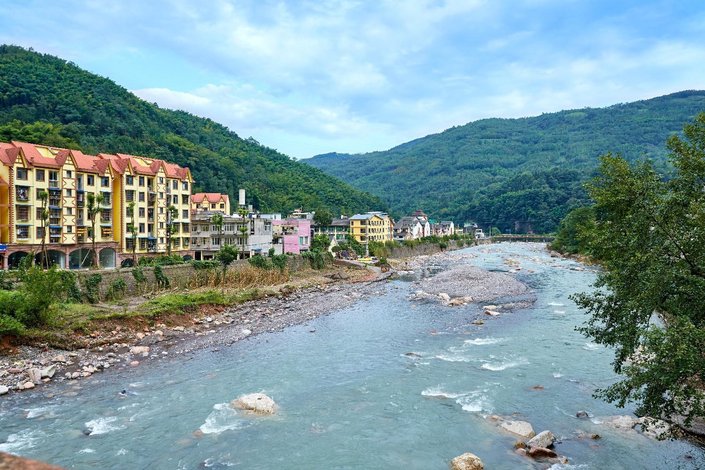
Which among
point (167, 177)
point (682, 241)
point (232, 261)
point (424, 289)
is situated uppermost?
point (167, 177)

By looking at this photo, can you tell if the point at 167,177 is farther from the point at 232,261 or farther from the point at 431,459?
the point at 431,459

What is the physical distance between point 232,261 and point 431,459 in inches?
1508

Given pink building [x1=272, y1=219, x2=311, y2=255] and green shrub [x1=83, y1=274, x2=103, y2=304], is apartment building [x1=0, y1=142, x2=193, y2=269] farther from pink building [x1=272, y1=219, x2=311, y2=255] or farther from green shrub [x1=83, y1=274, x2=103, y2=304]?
pink building [x1=272, y1=219, x2=311, y2=255]

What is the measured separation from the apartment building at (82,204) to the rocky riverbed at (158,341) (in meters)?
18.9

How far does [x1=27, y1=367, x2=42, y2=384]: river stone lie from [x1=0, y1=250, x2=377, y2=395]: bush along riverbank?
4cm

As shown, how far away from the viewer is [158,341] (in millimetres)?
26906

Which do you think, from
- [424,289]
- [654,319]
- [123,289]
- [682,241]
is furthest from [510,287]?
[682,241]

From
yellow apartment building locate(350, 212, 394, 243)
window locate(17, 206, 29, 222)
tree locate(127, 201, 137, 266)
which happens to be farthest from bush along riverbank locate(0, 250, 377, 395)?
yellow apartment building locate(350, 212, 394, 243)

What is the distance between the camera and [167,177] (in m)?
56.9

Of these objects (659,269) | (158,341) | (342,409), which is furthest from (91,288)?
(659,269)

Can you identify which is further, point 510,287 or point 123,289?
point 510,287

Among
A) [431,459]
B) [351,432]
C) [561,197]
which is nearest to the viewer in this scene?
[431,459]

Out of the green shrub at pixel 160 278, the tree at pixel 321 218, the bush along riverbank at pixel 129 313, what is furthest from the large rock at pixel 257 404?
the tree at pixel 321 218

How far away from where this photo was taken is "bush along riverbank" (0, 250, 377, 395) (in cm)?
2266
